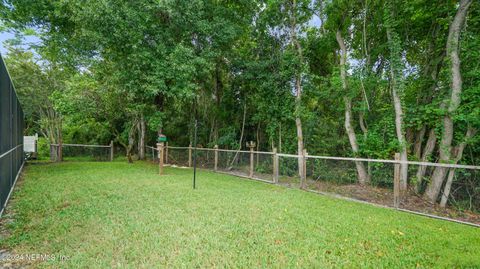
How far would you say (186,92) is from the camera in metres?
8.20

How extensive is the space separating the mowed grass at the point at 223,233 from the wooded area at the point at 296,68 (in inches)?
113

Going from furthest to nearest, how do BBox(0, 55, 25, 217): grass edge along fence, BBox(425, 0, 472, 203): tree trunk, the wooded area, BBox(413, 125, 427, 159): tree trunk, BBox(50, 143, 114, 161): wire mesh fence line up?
BBox(50, 143, 114, 161): wire mesh fence, BBox(413, 125, 427, 159): tree trunk, the wooded area, BBox(425, 0, 472, 203): tree trunk, BBox(0, 55, 25, 217): grass edge along fence

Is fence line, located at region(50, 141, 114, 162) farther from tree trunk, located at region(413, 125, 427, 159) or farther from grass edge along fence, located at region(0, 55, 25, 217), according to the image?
tree trunk, located at region(413, 125, 427, 159)

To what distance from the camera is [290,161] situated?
8492 millimetres

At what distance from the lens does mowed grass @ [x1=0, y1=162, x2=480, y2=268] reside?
2.54 meters

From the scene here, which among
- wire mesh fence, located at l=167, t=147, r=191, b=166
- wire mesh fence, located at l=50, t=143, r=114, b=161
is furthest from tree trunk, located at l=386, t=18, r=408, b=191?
wire mesh fence, located at l=50, t=143, r=114, b=161

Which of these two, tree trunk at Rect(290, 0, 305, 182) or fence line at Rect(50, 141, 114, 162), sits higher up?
tree trunk at Rect(290, 0, 305, 182)

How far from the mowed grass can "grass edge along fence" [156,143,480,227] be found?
2.01 ft

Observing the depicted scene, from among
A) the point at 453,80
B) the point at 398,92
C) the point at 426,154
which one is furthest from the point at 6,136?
the point at 426,154

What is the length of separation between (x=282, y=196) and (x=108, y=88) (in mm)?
8365

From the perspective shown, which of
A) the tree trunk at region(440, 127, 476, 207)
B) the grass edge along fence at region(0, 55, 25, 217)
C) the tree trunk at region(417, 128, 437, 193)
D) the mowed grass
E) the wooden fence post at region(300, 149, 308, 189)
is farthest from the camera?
the wooden fence post at region(300, 149, 308, 189)

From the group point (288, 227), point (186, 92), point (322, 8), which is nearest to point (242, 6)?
point (322, 8)

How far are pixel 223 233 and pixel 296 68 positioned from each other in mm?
7158

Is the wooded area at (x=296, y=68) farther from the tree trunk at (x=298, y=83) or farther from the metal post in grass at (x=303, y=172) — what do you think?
the metal post in grass at (x=303, y=172)
